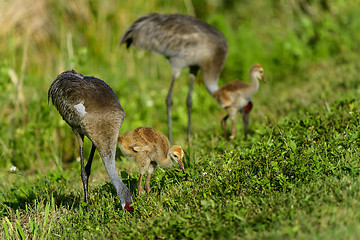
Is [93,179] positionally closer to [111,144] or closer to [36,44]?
[111,144]

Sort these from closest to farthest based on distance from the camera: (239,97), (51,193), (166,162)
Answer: (166,162), (51,193), (239,97)

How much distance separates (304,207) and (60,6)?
7682 millimetres

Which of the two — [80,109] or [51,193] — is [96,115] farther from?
[51,193]

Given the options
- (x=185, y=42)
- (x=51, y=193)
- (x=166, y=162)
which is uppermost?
(x=185, y=42)

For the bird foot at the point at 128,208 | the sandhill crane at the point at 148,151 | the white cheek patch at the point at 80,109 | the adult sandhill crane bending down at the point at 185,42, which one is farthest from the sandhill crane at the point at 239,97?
the bird foot at the point at 128,208

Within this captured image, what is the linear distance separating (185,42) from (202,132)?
1.45 m

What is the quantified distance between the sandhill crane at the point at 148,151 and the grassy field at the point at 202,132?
0.58 feet

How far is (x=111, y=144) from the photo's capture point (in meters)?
4.49

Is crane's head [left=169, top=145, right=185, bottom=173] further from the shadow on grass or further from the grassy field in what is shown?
the shadow on grass

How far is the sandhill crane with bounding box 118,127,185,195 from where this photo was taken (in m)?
4.58

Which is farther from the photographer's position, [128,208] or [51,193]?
[51,193]

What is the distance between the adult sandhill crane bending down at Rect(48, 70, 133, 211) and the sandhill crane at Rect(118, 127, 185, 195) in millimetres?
258

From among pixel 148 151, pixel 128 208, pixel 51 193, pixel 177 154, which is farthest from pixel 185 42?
pixel 128 208

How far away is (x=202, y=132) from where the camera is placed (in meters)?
7.06
